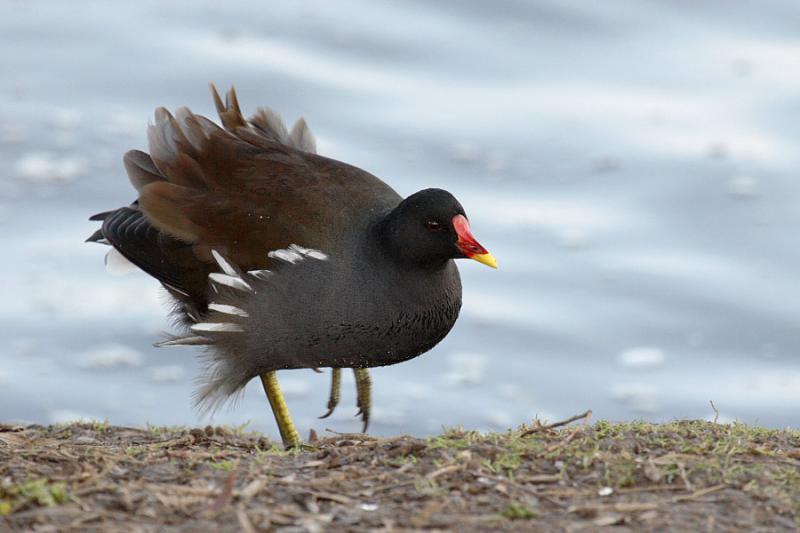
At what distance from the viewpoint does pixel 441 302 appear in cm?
621

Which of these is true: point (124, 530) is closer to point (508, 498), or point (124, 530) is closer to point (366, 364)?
point (508, 498)

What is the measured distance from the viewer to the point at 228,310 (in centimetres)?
630

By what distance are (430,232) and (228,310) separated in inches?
41.6

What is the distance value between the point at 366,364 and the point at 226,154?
127 cm

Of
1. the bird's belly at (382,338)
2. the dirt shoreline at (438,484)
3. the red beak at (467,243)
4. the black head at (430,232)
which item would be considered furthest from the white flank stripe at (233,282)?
the dirt shoreline at (438,484)

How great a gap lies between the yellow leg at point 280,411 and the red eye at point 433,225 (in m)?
1.13

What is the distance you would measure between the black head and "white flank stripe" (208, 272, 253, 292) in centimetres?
72

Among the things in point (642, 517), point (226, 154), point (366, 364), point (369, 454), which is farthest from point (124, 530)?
point (226, 154)

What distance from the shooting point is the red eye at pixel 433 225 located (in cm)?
609

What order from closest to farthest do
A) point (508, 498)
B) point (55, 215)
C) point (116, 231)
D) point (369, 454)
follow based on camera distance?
point (508, 498), point (369, 454), point (116, 231), point (55, 215)

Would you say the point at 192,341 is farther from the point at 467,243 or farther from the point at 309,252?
the point at 467,243

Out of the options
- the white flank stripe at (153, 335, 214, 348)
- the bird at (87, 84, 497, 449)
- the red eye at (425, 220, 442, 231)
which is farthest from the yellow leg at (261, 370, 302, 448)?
the red eye at (425, 220, 442, 231)

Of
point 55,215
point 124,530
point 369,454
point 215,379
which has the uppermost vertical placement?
point 55,215

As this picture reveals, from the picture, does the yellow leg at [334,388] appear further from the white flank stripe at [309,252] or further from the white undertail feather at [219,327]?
the white flank stripe at [309,252]
